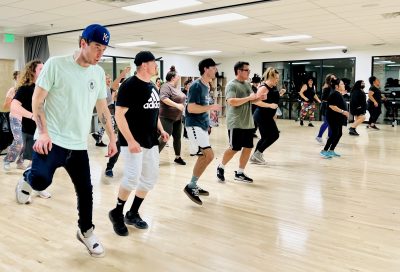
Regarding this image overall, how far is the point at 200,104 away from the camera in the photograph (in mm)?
3738

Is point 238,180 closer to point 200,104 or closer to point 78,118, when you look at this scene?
point 200,104

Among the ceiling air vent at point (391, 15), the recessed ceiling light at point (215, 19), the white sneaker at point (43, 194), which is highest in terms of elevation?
the ceiling air vent at point (391, 15)

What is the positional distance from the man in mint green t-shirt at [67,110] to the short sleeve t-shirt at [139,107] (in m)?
0.34

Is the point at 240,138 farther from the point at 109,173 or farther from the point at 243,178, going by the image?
the point at 109,173

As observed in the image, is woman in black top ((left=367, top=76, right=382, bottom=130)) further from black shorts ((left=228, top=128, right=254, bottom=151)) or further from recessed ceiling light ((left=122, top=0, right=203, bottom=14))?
black shorts ((left=228, top=128, right=254, bottom=151))

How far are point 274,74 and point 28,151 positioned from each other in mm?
3478

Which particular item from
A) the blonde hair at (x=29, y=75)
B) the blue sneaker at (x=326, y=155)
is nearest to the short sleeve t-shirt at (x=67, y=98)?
the blonde hair at (x=29, y=75)

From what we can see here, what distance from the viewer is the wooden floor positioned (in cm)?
252

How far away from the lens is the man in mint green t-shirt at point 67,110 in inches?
88.5

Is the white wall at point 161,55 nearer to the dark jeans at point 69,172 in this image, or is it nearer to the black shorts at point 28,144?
the black shorts at point 28,144

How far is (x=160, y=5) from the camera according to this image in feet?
21.3

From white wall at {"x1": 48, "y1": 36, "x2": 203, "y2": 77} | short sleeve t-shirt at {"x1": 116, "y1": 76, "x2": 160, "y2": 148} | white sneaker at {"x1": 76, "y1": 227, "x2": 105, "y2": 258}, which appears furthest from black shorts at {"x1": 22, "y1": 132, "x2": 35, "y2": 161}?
white wall at {"x1": 48, "y1": 36, "x2": 203, "y2": 77}

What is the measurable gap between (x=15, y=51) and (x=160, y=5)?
582cm

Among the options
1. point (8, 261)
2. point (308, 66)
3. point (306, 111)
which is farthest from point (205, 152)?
point (308, 66)
